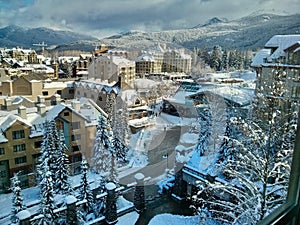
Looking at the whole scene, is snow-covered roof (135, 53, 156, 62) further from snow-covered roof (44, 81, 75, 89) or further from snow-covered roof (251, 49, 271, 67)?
snow-covered roof (251, 49, 271, 67)

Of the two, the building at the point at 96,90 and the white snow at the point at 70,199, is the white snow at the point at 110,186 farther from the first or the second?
the building at the point at 96,90

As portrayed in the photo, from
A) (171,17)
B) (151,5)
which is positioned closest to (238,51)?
(171,17)

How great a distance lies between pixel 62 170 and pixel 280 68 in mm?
1338

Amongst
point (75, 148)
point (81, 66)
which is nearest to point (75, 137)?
point (75, 148)

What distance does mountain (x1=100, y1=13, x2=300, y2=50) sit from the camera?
4.59 feet

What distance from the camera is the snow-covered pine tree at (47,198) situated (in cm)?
117

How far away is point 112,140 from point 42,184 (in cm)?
50

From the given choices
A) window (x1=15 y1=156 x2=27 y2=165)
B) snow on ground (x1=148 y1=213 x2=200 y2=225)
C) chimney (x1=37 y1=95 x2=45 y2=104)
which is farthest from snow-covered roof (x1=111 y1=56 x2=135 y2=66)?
snow on ground (x1=148 y1=213 x2=200 y2=225)

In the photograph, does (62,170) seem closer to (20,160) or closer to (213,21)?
(20,160)

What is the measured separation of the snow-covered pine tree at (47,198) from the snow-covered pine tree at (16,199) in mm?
97

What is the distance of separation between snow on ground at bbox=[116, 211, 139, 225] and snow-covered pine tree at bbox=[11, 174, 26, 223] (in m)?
0.77

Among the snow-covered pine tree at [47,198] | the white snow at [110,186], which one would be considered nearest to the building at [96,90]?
the snow-covered pine tree at [47,198]

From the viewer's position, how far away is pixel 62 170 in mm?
1229

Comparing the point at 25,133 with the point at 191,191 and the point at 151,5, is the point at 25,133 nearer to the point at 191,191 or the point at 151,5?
the point at 151,5
